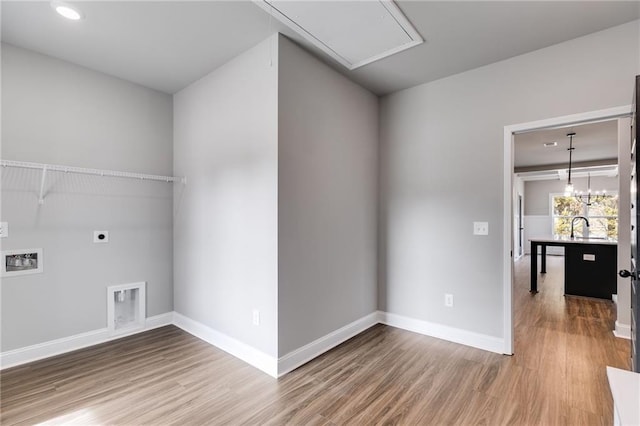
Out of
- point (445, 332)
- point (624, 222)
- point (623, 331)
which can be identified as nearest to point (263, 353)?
point (445, 332)

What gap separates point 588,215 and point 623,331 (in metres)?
7.95

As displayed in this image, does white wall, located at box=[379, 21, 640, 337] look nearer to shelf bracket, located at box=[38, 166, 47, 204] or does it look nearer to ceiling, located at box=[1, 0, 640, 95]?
ceiling, located at box=[1, 0, 640, 95]

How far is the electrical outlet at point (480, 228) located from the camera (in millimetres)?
2904

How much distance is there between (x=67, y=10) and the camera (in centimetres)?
214

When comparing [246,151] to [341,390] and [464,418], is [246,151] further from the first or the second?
[464,418]

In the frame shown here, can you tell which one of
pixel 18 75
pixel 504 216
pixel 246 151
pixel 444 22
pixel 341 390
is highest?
pixel 444 22

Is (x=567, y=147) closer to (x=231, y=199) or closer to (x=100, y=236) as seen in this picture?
(x=231, y=199)

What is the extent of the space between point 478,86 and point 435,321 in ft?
7.69

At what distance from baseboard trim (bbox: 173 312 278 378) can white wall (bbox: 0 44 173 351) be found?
1.15ft

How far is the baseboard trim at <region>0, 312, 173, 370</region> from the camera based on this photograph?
2520 mm

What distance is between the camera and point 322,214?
112 inches

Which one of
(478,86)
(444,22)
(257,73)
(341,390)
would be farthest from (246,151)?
(478,86)

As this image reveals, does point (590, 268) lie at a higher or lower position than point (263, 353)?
higher

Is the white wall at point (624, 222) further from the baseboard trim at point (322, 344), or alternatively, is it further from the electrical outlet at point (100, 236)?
the electrical outlet at point (100, 236)
